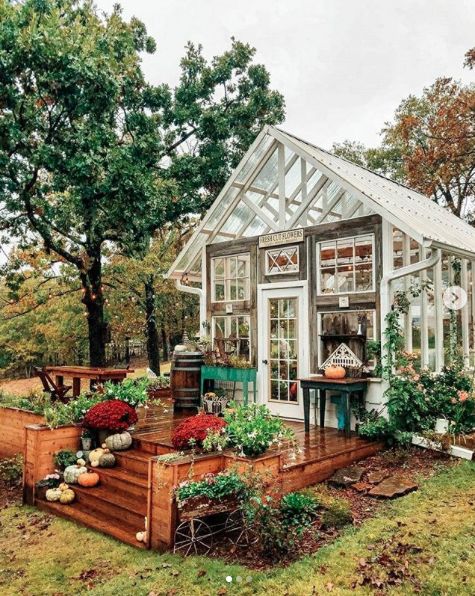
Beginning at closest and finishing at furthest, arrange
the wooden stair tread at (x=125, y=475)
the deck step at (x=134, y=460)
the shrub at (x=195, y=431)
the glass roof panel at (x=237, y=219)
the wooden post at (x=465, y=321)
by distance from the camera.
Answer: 1. the shrub at (x=195, y=431)
2. the wooden stair tread at (x=125, y=475)
3. the deck step at (x=134, y=460)
4. the wooden post at (x=465, y=321)
5. the glass roof panel at (x=237, y=219)

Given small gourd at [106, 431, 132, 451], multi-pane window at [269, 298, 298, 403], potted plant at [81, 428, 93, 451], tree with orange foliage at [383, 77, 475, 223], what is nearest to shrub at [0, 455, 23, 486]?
potted plant at [81, 428, 93, 451]

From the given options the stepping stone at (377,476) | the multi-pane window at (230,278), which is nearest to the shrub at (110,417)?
the stepping stone at (377,476)

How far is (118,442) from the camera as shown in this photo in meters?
6.34

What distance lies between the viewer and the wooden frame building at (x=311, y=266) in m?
7.30

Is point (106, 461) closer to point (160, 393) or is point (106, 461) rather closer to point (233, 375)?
point (233, 375)

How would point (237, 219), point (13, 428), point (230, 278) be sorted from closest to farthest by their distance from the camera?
point (13, 428) → point (230, 278) → point (237, 219)

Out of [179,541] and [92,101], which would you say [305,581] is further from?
[92,101]

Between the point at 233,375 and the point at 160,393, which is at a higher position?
the point at 233,375

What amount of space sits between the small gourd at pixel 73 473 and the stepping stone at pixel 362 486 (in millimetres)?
3347

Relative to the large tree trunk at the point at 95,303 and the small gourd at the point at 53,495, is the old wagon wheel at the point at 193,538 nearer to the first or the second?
the small gourd at the point at 53,495

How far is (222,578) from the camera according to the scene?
3.86 metres

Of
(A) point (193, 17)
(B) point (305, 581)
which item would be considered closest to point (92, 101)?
(A) point (193, 17)

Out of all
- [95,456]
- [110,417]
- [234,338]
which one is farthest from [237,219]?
[95,456]

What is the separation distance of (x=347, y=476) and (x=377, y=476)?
1.20ft
